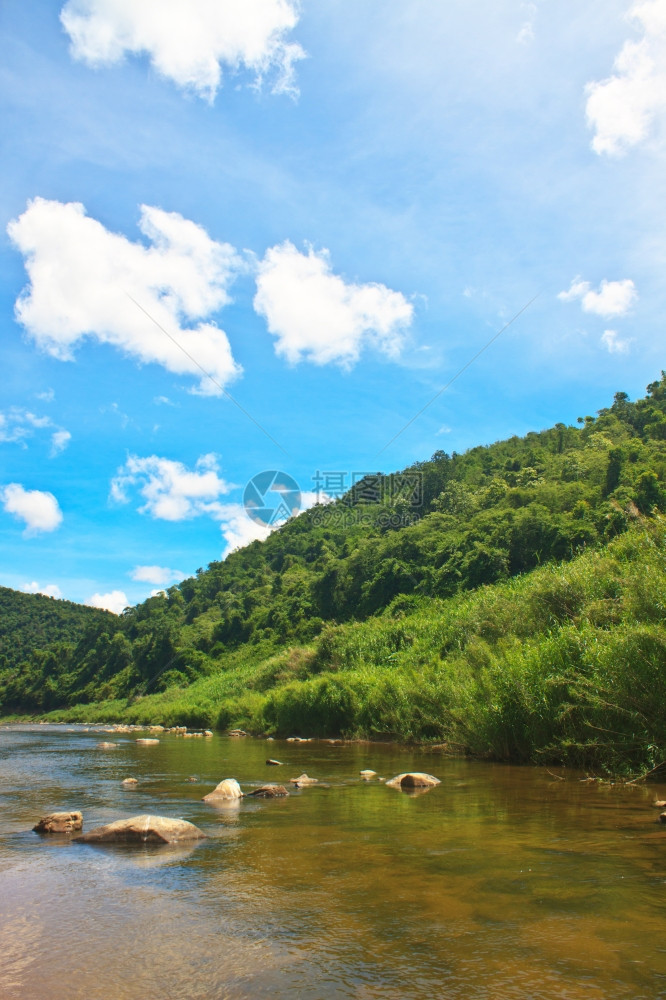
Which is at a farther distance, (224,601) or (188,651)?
(224,601)

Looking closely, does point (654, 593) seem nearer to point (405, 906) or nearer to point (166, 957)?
point (405, 906)

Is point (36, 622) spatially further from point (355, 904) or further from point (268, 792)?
point (355, 904)

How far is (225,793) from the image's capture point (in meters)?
12.7

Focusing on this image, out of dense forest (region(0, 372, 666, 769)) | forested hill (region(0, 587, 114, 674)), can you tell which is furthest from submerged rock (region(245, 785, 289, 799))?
forested hill (region(0, 587, 114, 674))

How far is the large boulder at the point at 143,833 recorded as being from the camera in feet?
27.9

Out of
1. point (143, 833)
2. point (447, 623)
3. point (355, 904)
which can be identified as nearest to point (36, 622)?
point (447, 623)

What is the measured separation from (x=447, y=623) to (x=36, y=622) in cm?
15018

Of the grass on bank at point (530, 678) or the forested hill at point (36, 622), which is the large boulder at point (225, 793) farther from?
the forested hill at point (36, 622)

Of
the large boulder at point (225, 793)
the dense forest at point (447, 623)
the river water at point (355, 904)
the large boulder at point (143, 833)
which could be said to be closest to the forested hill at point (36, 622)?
the dense forest at point (447, 623)

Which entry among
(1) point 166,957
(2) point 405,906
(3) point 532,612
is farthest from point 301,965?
(3) point 532,612

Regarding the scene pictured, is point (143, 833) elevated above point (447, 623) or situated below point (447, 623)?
below

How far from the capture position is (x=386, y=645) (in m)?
40.2

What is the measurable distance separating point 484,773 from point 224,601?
107 m

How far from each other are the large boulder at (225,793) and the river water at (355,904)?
1221mm
